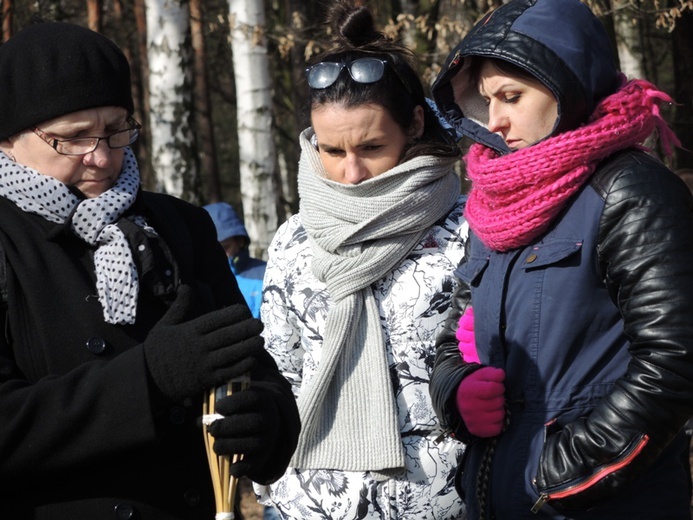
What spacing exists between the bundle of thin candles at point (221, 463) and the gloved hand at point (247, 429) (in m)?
0.02

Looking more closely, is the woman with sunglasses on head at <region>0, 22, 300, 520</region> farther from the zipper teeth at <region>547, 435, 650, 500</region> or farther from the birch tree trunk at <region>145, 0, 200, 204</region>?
the birch tree trunk at <region>145, 0, 200, 204</region>

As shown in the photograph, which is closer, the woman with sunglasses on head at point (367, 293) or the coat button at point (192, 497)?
the coat button at point (192, 497)

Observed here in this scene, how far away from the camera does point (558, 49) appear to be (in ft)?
8.86

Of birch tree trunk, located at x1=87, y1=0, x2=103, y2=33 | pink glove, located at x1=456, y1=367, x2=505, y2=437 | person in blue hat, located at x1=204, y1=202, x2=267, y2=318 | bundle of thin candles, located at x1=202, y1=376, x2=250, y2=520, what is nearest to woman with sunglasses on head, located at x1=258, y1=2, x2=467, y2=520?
pink glove, located at x1=456, y1=367, x2=505, y2=437

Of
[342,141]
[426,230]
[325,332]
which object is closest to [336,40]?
[342,141]

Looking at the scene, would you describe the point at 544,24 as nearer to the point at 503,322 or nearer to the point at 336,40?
the point at 503,322

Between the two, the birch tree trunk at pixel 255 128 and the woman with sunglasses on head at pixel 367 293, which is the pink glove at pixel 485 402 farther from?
the birch tree trunk at pixel 255 128

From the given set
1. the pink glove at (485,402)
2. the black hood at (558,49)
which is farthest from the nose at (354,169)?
the pink glove at (485,402)

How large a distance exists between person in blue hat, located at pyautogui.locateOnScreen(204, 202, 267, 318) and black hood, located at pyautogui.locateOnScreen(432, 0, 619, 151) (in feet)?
15.2

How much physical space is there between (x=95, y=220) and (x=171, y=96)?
742 centimetres

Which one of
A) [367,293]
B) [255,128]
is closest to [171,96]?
[255,128]

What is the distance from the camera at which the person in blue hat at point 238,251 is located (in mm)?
7441

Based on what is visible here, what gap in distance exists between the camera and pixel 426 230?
11.9 feet

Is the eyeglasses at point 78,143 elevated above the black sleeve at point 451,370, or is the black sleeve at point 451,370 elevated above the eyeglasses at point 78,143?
the eyeglasses at point 78,143
